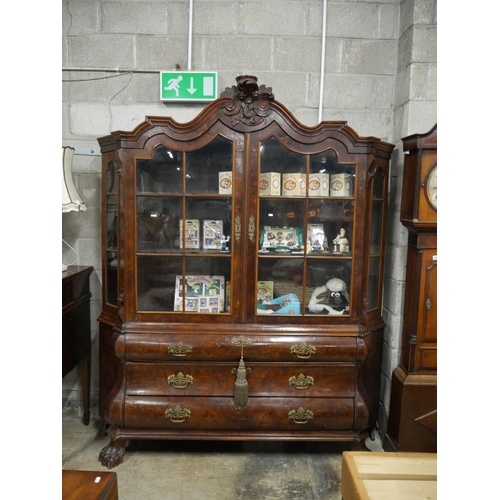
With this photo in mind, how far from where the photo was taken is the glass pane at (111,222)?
207 cm

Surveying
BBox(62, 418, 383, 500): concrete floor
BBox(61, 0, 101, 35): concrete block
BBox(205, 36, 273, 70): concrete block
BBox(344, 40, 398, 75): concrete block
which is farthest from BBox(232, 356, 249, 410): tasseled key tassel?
BBox(61, 0, 101, 35): concrete block

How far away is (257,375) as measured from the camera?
6.63 feet

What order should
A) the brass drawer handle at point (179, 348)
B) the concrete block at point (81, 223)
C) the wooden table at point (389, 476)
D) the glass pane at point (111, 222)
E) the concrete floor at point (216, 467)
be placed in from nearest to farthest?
the wooden table at point (389, 476) → the concrete floor at point (216, 467) → the brass drawer handle at point (179, 348) → the glass pane at point (111, 222) → the concrete block at point (81, 223)

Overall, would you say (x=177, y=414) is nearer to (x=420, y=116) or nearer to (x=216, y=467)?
(x=216, y=467)

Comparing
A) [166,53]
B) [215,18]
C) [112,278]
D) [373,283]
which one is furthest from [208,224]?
[215,18]

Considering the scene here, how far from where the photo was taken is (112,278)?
2.15 metres

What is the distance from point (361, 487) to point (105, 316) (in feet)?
4.96

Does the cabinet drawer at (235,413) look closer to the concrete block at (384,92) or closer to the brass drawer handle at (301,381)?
the brass drawer handle at (301,381)

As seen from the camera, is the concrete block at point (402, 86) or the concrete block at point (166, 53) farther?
the concrete block at point (166, 53)

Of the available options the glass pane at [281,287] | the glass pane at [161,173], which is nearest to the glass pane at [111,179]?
the glass pane at [161,173]

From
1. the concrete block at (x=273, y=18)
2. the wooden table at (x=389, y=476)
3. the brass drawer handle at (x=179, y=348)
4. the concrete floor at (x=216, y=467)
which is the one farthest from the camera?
the concrete block at (x=273, y=18)

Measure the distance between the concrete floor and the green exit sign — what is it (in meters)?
1.89

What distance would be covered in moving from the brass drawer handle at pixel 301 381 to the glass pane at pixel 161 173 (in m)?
1.08
